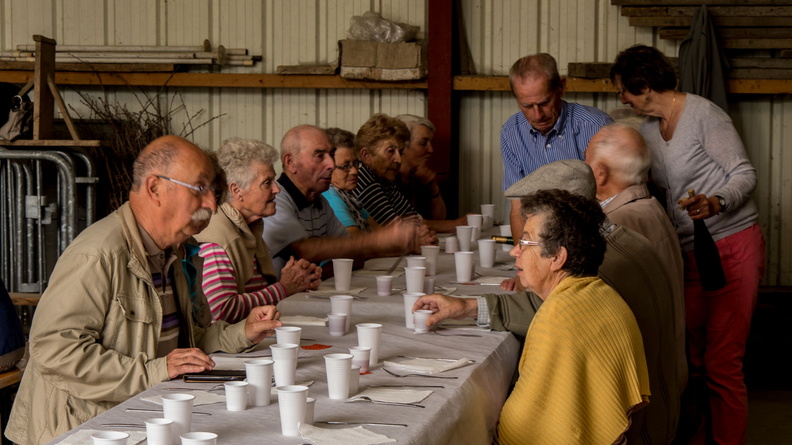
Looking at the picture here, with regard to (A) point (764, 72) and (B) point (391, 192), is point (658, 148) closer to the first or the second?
(B) point (391, 192)

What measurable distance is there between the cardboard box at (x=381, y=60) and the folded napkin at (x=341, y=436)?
5831 millimetres

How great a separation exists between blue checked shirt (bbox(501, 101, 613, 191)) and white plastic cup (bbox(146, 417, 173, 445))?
3.58m

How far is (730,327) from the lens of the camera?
14.8 feet

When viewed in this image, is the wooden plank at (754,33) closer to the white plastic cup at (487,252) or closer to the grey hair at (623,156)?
the white plastic cup at (487,252)

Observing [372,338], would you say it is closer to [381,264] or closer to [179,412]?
[179,412]

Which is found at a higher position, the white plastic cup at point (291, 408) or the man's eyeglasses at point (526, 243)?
the man's eyeglasses at point (526, 243)

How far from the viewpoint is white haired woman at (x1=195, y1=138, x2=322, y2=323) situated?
333 centimetres

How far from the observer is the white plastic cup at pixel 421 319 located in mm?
2957

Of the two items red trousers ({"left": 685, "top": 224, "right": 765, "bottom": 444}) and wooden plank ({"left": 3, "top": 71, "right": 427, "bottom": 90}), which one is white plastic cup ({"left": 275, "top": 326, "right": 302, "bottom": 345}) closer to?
red trousers ({"left": 685, "top": 224, "right": 765, "bottom": 444})

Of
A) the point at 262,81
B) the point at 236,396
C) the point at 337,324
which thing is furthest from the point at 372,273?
the point at 262,81

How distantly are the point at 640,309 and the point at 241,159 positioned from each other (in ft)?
5.63

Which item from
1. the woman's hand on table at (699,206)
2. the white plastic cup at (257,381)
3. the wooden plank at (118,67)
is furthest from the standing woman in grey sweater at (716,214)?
the wooden plank at (118,67)

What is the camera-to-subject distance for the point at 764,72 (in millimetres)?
7125

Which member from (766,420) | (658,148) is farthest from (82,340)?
(766,420)
